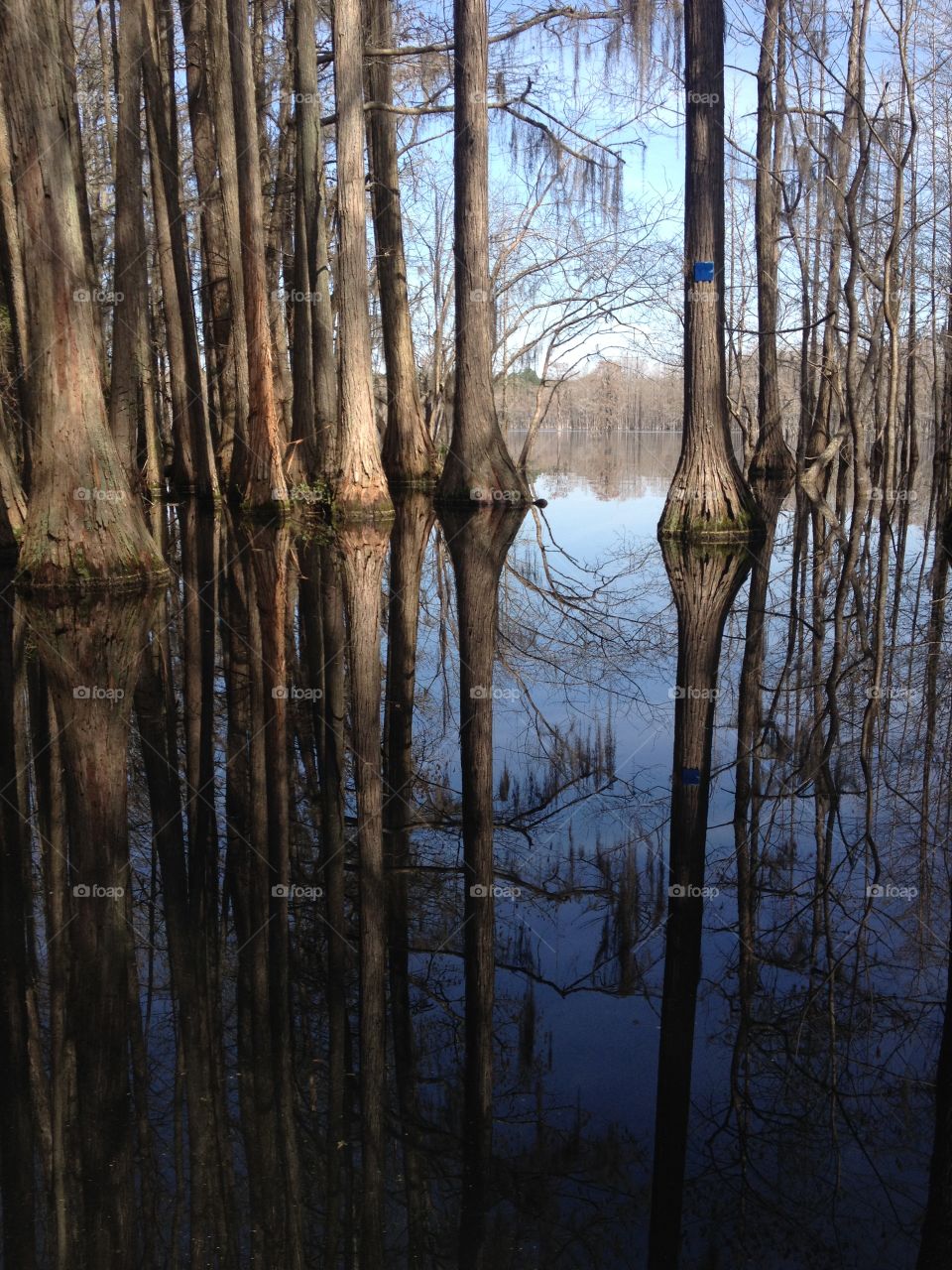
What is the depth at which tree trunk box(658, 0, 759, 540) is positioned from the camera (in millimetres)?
10969

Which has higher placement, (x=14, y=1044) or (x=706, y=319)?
(x=706, y=319)

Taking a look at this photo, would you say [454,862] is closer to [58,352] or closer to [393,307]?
[58,352]

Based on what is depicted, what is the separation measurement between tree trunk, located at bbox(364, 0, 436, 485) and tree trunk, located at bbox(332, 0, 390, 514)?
3796 mm

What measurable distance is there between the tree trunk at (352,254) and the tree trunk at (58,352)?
568cm

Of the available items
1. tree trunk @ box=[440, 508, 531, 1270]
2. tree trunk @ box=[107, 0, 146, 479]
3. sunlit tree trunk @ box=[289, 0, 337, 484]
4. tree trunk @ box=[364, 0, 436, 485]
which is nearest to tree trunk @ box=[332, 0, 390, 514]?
sunlit tree trunk @ box=[289, 0, 337, 484]

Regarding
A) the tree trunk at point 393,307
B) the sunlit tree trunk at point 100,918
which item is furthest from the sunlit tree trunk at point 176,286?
the sunlit tree trunk at point 100,918

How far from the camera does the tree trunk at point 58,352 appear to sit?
780 centimetres

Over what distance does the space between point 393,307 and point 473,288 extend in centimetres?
384

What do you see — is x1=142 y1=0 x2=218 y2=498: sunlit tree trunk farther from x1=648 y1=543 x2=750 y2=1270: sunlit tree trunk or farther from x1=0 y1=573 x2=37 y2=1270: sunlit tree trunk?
x1=0 y1=573 x2=37 y2=1270: sunlit tree trunk

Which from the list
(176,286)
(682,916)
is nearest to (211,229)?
(176,286)

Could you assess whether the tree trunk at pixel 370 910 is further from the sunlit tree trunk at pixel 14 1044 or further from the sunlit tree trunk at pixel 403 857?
Answer: the sunlit tree trunk at pixel 14 1044

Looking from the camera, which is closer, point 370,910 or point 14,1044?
point 14,1044

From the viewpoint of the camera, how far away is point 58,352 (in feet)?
26.5

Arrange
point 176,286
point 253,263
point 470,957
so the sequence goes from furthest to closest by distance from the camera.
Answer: point 176,286
point 253,263
point 470,957
